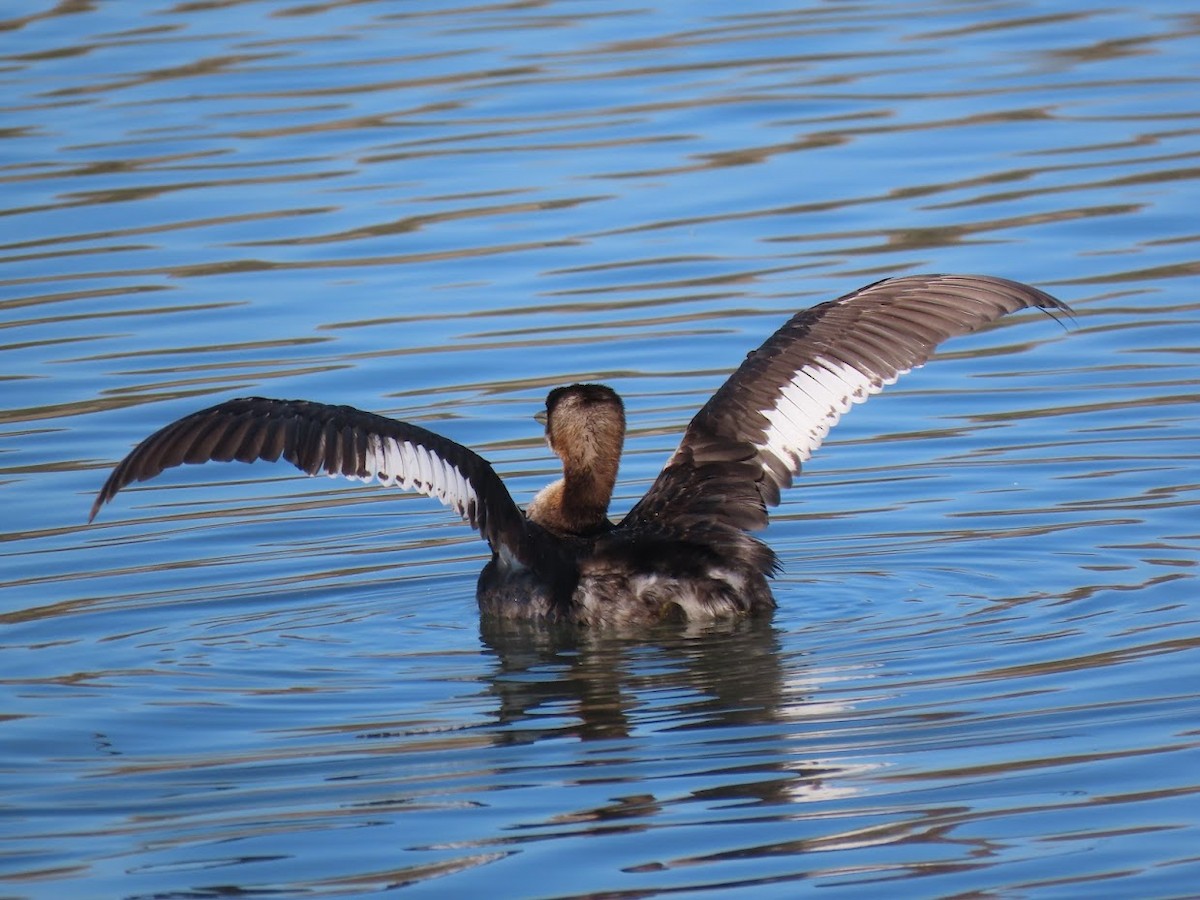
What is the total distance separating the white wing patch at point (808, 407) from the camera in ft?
30.2

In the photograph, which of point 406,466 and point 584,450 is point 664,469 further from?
point 406,466

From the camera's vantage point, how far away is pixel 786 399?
9250mm

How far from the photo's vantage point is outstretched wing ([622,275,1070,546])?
29.9 ft

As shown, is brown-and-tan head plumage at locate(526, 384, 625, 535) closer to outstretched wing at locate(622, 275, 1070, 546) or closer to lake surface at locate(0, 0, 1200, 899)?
outstretched wing at locate(622, 275, 1070, 546)

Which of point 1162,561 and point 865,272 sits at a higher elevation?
point 865,272

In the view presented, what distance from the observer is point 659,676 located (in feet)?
26.7

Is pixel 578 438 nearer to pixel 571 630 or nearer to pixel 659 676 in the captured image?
pixel 571 630

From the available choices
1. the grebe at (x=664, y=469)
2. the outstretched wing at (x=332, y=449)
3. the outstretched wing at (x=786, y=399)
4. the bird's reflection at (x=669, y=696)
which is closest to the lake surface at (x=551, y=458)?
the bird's reflection at (x=669, y=696)

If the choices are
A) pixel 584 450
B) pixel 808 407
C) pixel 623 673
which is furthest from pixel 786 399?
pixel 623 673

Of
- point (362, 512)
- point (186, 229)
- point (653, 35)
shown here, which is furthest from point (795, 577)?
point (653, 35)

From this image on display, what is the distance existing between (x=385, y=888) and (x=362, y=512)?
5157 millimetres

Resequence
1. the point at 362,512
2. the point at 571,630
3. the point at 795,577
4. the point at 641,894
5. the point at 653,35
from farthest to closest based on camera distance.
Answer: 1. the point at 653,35
2. the point at 362,512
3. the point at 795,577
4. the point at 571,630
5. the point at 641,894

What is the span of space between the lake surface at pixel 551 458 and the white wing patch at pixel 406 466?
66cm

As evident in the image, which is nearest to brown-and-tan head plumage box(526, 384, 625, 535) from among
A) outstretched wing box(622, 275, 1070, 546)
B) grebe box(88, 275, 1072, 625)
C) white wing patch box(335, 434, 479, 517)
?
grebe box(88, 275, 1072, 625)
